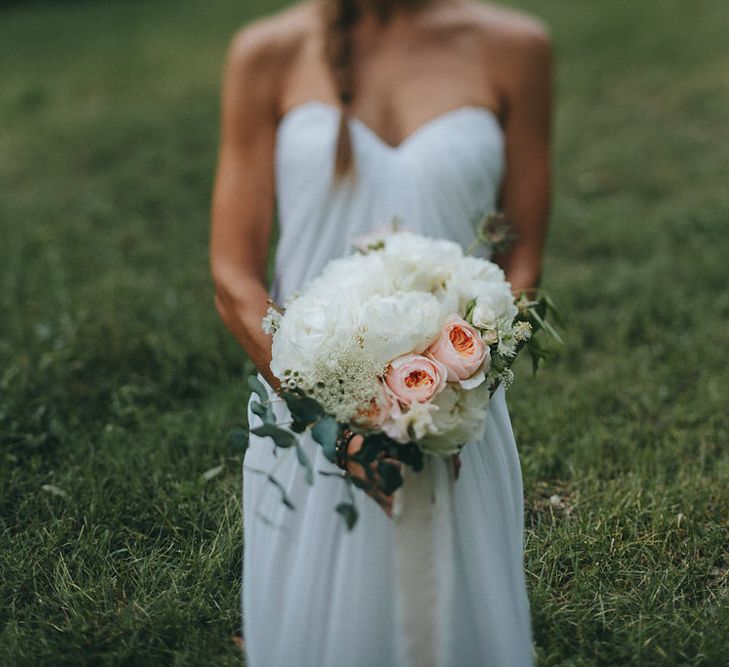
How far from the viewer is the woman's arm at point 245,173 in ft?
7.57

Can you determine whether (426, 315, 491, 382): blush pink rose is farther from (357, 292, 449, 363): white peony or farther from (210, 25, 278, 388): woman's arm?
(210, 25, 278, 388): woman's arm

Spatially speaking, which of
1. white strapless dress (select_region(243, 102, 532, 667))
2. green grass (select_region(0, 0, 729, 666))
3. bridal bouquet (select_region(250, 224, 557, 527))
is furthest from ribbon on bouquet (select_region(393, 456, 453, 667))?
green grass (select_region(0, 0, 729, 666))

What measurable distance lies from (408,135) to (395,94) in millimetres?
131

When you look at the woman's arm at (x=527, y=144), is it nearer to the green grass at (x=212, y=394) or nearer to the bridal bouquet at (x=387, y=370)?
the bridal bouquet at (x=387, y=370)

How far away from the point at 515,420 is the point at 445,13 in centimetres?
142

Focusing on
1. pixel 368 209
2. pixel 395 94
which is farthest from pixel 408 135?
pixel 368 209

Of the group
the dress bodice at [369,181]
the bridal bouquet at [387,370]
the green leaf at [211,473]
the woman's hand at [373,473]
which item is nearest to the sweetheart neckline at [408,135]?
the dress bodice at [369,181]

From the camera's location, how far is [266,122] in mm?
2383

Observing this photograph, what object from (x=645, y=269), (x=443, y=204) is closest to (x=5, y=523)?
(x=443, y=204)

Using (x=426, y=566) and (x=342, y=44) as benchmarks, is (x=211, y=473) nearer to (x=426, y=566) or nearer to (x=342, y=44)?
(x=426, y=566)

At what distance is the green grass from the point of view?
2322 millimetres

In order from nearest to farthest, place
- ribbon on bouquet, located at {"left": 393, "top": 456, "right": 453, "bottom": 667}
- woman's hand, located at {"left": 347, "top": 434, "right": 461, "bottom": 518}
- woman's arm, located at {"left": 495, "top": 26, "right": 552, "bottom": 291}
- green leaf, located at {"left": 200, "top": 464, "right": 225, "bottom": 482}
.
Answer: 1. woman's hand, located at {"left": 347, "top": 434, "right": 461, "bottom": 518}
2. ribbon on bouquet, located at {"left": 393, "top": 456, "right": 453, "bottom": 667}
3. woman's arm, located at {"left": 495, "top": 26, "right": 552, "bottom": 291}
4. green leaf, located at {"left": 200, "top": 464, "right": 225, "bottom": 482}

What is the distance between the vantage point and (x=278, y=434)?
1.65m

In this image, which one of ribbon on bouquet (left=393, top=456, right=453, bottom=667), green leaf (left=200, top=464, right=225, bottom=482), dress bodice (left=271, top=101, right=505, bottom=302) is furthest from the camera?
green leaf (left=200, top=464, right=225, bottom=482)
